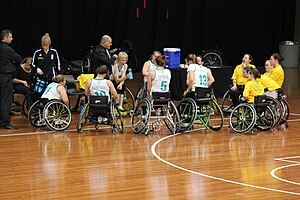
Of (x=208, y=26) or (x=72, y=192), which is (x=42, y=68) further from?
(x=208, y=26)

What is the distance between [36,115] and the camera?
1071 cm

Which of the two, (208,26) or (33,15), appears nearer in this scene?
(33,15)

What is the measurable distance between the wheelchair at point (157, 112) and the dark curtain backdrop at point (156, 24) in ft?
21.9

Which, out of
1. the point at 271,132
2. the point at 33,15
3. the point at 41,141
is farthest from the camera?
the point at 33,15

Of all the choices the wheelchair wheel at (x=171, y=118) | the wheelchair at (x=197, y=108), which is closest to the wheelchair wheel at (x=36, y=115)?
the wheelchair wheel at (x=171, y=118)

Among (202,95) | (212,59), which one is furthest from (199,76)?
(212,59)

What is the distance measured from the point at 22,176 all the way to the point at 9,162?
718 millimetres

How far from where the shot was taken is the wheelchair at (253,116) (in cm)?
1010

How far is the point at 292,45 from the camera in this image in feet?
63.2

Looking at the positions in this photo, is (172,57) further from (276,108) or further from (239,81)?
(276,108)

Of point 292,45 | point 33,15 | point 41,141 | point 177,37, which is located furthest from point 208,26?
point 41,141

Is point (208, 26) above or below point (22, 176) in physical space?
above

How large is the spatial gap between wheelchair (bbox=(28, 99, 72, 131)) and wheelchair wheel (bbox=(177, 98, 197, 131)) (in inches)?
59.7

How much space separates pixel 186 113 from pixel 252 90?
3.12 ft
